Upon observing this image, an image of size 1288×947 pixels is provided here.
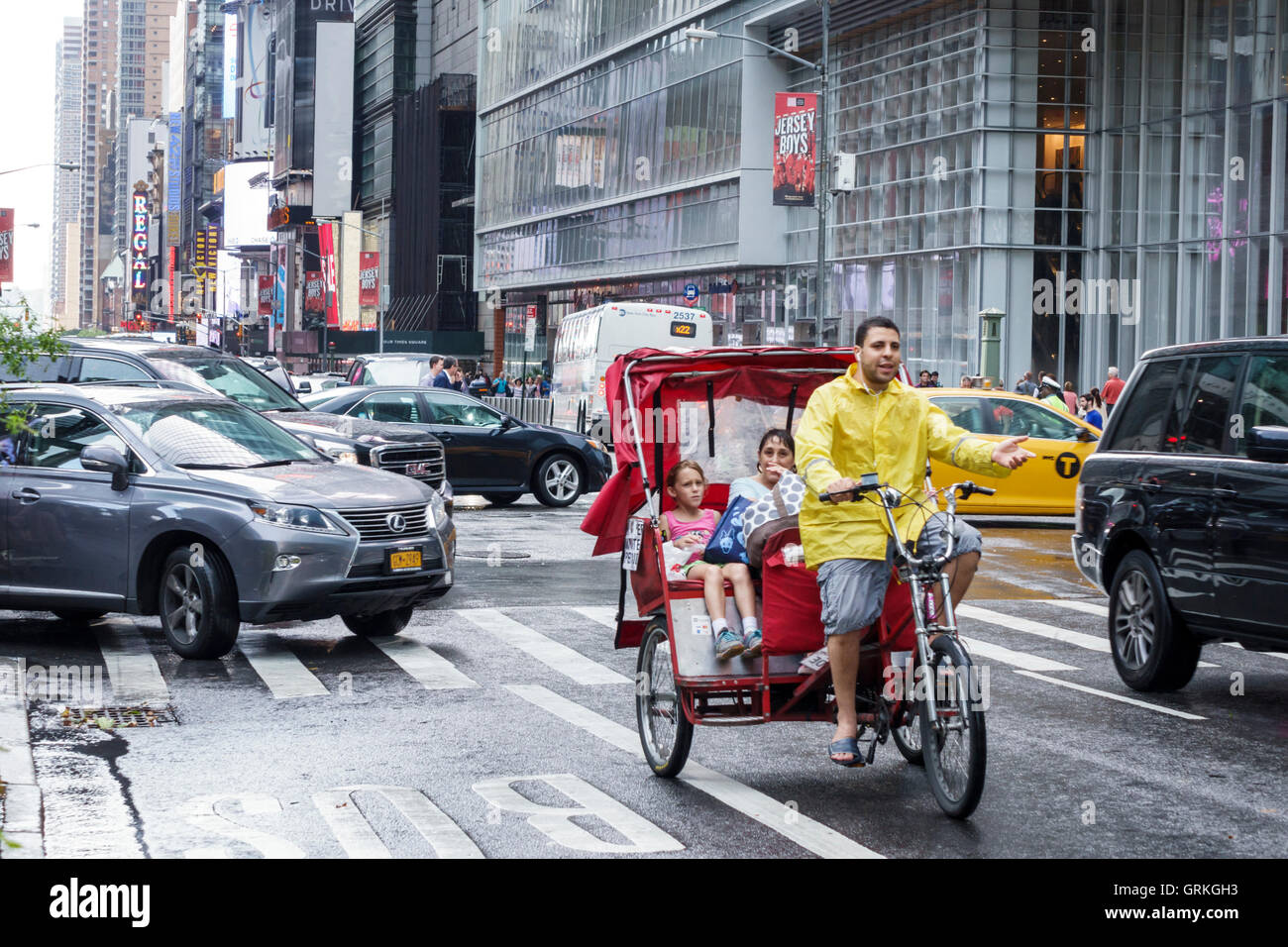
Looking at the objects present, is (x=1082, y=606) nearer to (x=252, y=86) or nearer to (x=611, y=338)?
(x=611, y=338)

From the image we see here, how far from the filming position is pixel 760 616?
7.75m

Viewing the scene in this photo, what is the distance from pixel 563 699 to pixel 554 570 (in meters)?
6.57

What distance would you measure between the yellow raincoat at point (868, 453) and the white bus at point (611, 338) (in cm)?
2806

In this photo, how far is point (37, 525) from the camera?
38.3 feet

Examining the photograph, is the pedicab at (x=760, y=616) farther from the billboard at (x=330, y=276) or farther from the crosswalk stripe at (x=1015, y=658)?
the billboard at (x=330, y=276)

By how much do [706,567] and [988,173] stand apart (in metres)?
35.9

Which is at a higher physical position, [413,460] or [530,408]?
[530,408]

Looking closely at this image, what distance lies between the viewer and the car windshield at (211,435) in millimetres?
11992

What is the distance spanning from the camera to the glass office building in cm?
3738

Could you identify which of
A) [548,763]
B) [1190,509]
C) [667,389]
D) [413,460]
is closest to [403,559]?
[667,389]

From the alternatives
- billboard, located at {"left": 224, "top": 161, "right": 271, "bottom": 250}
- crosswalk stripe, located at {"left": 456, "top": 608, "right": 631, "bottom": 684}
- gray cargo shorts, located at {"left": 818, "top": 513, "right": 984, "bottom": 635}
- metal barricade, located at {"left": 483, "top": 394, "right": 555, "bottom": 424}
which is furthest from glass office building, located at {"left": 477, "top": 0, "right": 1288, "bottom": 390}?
billboard, located at {"left": 224, "top": 161, "right": 271, "bottom": 250}

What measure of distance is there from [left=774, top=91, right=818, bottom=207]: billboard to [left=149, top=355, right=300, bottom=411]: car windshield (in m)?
24.9
